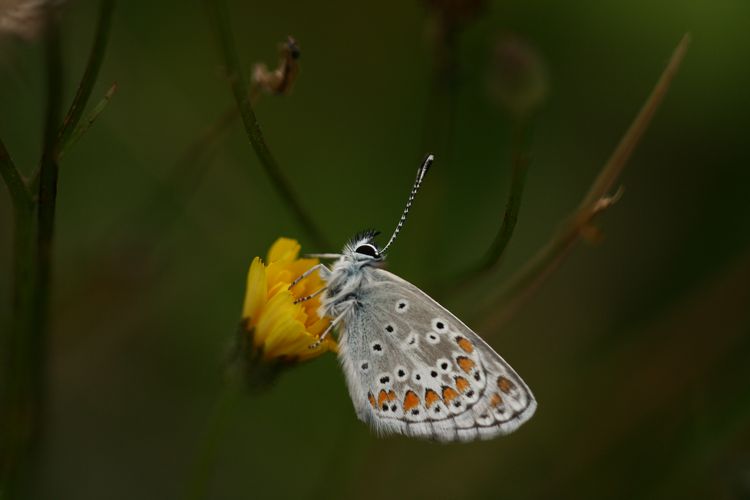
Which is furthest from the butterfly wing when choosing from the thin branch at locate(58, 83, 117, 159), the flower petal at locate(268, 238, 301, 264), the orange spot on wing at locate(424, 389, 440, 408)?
the thin branch at locate(58, 83, 117, 159)

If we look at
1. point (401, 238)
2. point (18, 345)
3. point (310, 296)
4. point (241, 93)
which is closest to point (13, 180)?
point (18, 345)

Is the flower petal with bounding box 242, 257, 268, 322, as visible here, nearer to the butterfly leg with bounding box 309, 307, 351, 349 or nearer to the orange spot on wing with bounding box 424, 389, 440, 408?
the butterfly leg with bounding box 309, 307, 351, 349

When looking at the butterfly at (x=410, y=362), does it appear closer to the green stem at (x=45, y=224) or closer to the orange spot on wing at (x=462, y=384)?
the orange spot on wing at (x=462, y=384)

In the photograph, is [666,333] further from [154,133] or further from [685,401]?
[154,133]

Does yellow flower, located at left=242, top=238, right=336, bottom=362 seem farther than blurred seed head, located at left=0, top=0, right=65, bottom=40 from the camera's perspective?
Yes

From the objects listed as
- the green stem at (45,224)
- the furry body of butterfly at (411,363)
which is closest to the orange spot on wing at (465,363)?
the furry body of butterfly at (411,363)

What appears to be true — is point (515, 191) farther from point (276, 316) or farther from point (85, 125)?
point (85, 125)
